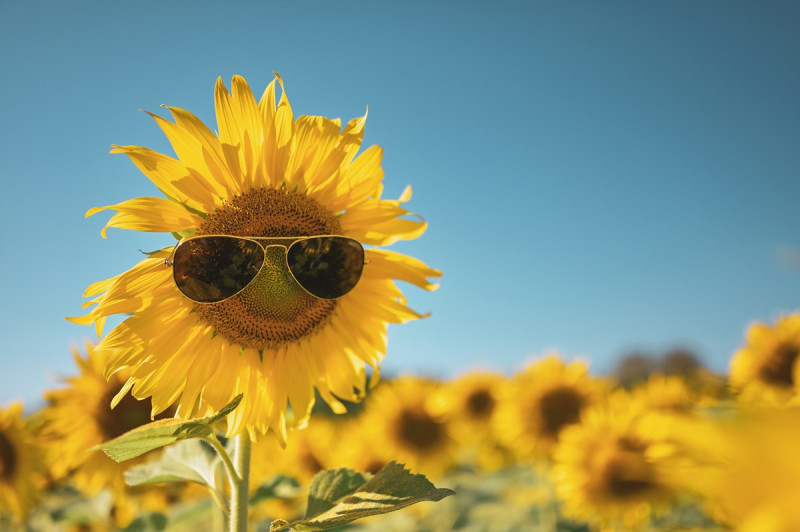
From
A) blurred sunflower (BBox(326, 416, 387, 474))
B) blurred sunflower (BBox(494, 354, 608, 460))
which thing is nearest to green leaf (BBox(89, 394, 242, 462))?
blurred sunflower (BBox(326, 416, 387, 474))

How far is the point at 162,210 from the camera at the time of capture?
1.72 meters

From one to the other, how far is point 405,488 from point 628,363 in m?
25.7

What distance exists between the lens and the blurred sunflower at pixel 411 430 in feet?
20.9

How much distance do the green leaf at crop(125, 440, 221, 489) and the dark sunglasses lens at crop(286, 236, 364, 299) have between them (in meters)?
0.68

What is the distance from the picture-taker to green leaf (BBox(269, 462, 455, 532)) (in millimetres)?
1269

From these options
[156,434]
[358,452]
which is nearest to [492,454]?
[358,452]

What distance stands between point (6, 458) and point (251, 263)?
151 inches

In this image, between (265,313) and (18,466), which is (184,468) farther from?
(18,466)

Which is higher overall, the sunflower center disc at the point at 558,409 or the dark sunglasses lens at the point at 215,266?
the sunflower center disc at the point at 558,409

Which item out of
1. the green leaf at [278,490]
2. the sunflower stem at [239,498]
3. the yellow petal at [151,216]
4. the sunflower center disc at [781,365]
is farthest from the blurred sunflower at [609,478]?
the yellow petal at [151,216]

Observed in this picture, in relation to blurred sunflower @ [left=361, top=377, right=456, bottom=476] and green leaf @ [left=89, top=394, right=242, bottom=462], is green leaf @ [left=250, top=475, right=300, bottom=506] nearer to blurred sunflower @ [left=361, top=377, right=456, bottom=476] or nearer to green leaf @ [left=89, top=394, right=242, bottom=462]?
green leaf @ [left=89, top=394, right=242, bottom=462]

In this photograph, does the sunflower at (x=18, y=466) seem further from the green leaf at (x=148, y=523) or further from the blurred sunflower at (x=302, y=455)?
the green leaf at (x=148, y=523)

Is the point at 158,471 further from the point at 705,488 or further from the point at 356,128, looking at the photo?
the point at 705,488

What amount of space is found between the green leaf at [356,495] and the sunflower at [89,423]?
2.30 metres
